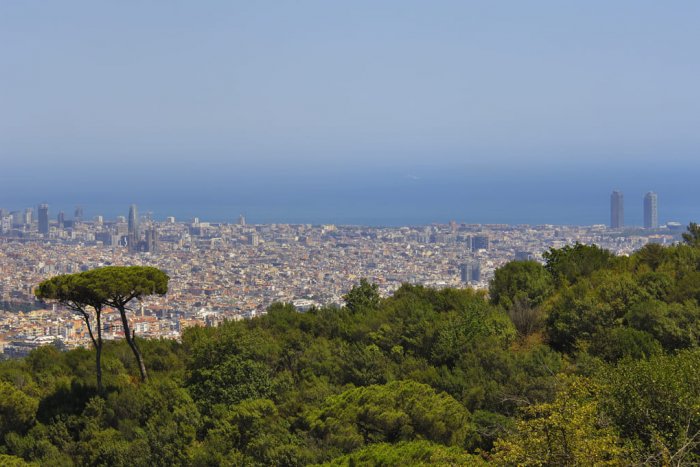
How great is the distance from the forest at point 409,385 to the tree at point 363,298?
11cm

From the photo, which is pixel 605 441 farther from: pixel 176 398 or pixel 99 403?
pixel 99 403

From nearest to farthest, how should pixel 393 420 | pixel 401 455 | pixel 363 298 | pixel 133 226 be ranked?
pixel 401 455 < pixel 393 420 < pixel 363 298 < pixel 133 226

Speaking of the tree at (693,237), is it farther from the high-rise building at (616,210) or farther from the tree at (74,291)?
the high-rise building at (616,210)

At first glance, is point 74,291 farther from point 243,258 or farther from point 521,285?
point 243,258

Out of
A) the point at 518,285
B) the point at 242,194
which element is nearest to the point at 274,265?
the point at 518,285

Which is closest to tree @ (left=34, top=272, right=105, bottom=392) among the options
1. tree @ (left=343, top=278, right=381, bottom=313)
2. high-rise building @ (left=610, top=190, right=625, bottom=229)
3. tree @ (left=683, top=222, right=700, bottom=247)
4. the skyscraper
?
tree @ (left=343, top=278, right=381, bottom=313)

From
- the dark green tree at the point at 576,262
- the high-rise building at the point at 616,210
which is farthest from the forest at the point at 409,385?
the high-rise building at the point at 616,210

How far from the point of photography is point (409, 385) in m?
10.8

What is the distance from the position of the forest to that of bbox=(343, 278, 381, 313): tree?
11cm

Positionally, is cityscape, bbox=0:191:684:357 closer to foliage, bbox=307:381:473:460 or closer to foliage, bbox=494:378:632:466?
foliage, bbox=307:381:473:460

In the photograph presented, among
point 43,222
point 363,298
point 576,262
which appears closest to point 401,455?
point 363,298

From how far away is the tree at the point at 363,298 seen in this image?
17.9m

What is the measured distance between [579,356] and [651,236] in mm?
37850

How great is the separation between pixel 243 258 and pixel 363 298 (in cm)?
3165
